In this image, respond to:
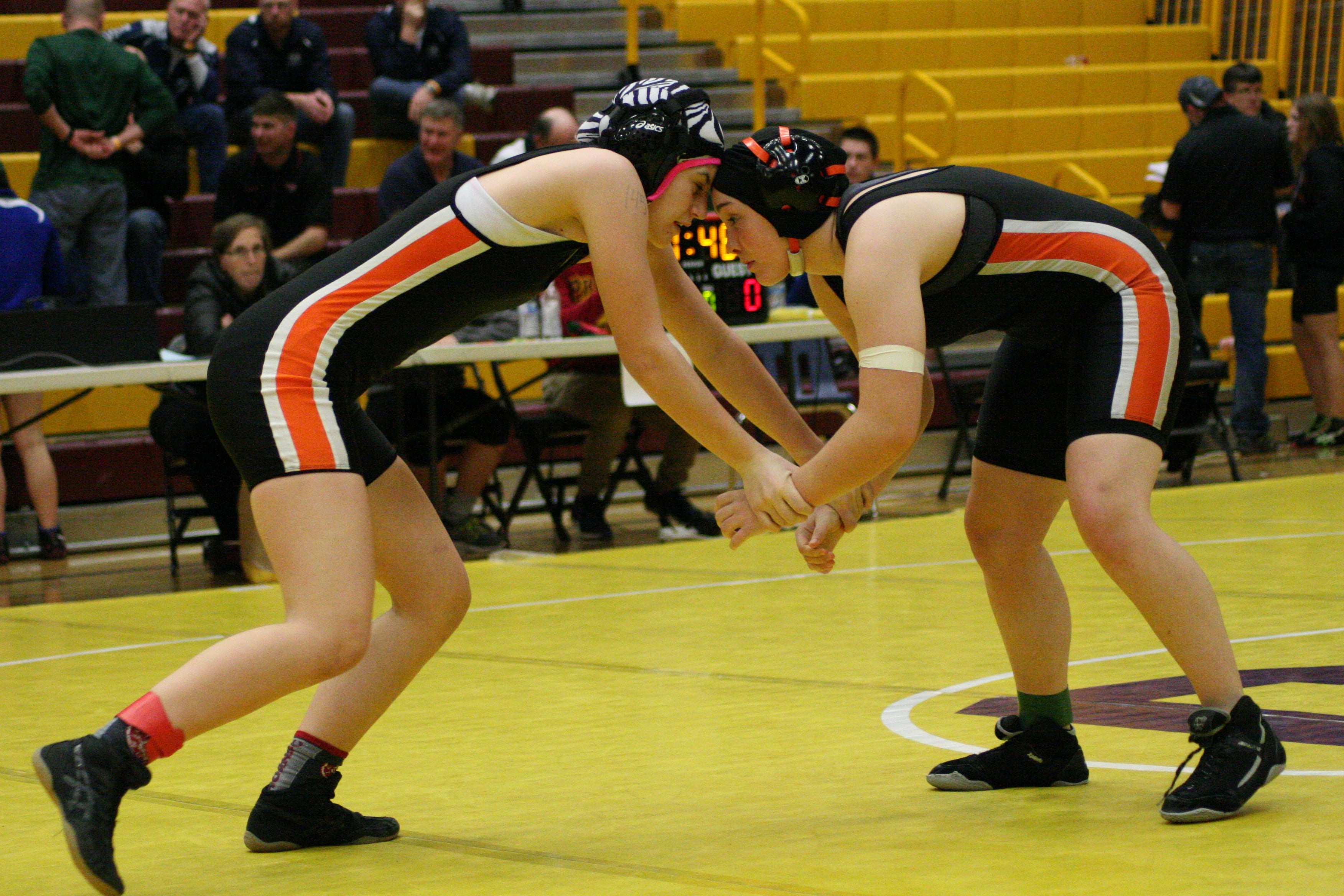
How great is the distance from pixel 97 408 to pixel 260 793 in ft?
20.3

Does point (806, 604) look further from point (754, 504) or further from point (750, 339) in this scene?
point (754, 504)

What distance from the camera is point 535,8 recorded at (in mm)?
13133

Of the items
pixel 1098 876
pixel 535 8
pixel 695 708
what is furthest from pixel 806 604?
pixel 535 8

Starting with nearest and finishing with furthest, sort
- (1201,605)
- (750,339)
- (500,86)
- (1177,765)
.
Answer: (1201,605) → (1177,765) → (750,339) → (500,86)

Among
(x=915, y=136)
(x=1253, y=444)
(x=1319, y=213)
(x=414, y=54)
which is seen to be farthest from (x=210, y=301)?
(x=915, y=136)

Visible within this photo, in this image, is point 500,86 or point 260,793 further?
point 500,86

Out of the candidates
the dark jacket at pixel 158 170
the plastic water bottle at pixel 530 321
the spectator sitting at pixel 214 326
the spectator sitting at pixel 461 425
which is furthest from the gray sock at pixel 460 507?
the dark jacket at pixel 158 170

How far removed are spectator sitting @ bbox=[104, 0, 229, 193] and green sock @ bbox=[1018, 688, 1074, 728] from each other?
24.7ft

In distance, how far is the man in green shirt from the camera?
9.09 meters

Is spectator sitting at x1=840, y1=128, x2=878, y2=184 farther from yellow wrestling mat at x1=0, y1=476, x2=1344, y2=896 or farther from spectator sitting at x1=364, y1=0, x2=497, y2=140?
yellow wrestling mat at x1=0, y1=476, x2=1344, y2=896

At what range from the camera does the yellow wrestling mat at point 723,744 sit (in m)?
3.06

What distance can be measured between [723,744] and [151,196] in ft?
22.0

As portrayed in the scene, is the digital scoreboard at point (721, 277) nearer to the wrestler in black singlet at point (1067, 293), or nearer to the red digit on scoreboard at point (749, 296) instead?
the red digit on scoreboard at point (749, 296)

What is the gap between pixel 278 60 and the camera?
10.3 meters
